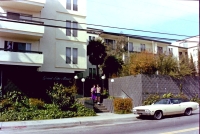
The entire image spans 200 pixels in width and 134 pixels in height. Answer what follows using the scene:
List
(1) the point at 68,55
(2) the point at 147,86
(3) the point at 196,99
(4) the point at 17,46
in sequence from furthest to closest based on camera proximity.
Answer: (1) the point at 68,55 < (3) the point at 196,99 < (4) the point at 17,46 < (2) the point at 147,86

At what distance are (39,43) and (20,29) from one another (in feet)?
8.99

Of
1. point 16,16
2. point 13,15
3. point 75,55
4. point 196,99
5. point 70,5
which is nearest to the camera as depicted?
point 13,15

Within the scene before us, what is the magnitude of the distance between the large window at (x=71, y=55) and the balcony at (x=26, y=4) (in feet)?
16.4

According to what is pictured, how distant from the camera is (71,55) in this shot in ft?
72.5

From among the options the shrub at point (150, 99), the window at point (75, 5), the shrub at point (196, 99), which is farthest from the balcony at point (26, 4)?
the shrub at point (196, 99)

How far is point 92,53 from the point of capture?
25.1 metres

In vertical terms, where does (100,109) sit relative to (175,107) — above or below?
below

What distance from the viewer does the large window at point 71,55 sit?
2191 centimetres

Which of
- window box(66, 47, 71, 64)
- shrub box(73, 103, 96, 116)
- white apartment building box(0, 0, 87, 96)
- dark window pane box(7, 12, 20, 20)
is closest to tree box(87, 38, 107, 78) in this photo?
white apartment building box(0, 0, 87, 96)

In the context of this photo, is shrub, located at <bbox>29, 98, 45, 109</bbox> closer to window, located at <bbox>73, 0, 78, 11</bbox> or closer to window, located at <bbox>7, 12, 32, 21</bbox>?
window, located at <bbox>7, 12, 32, 21</bbox>

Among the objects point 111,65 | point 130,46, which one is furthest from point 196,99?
point 130,46

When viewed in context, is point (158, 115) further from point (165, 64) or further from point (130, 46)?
point (130, 46)

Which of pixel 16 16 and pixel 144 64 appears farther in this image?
pixel 16 16

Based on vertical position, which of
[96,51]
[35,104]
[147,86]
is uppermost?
[96,51]
